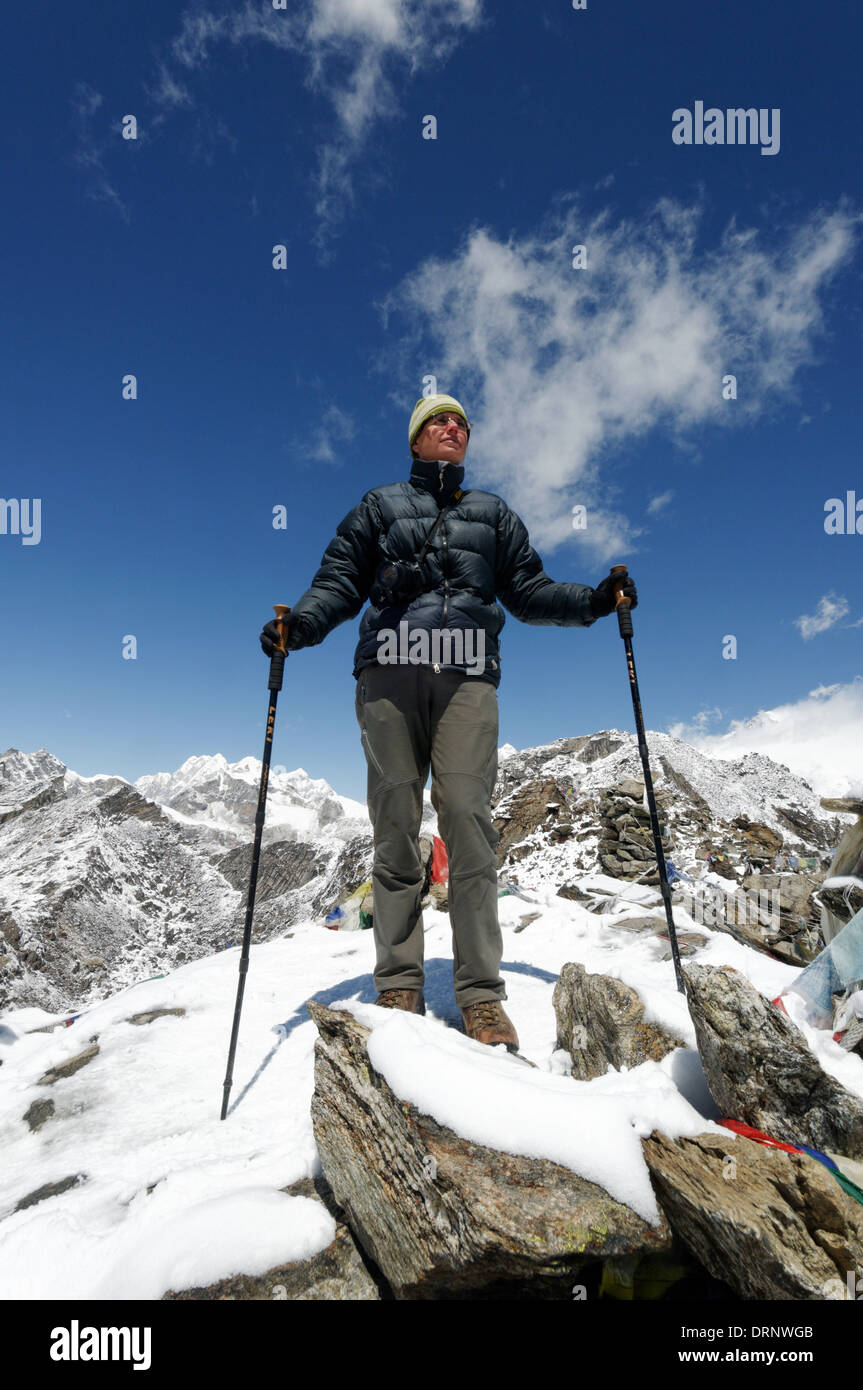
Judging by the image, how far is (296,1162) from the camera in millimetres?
2572

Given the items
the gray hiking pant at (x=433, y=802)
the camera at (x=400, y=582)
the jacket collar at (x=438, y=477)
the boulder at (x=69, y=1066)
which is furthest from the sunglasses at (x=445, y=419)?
the boulder at (x=69, y=1066)

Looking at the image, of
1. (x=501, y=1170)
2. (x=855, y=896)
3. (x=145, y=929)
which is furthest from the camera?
(x=145, y=929)

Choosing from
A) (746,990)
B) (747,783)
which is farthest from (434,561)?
(747,783)

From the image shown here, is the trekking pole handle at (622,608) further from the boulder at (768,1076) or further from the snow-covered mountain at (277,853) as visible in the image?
the snow-covered mountain at (277,853)

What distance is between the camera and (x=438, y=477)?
4.48 m

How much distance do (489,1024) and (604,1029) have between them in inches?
26.8

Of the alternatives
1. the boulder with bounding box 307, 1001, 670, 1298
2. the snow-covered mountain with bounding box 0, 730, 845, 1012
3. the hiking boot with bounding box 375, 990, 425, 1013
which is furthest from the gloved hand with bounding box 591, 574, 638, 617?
the snow-covered mountain with bounding box 0, 730, 845, 1012

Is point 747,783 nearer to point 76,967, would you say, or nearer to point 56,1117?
point 56,1117

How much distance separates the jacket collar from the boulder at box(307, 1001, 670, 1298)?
3881 mm

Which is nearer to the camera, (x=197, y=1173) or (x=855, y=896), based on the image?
(x=197, y=1173)

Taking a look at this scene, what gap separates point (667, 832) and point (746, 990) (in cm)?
1437

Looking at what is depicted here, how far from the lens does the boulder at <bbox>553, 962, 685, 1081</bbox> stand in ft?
9.33

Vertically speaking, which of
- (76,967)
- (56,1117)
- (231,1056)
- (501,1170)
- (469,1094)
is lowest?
(76,967)

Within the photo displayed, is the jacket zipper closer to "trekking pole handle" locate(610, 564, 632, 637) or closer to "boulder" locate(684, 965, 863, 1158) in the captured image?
"trekking pole handle" locate(610, 564, 632, 637)
